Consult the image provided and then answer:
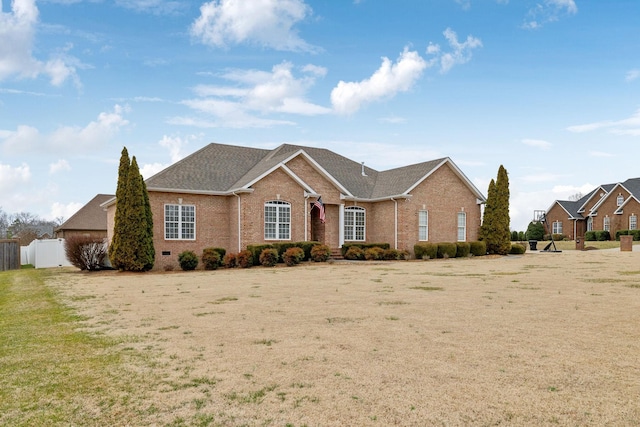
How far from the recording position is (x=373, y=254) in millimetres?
27656

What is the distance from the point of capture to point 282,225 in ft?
89.4

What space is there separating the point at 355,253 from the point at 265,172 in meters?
6.95

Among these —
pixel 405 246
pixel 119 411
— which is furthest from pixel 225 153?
pixel 119 411

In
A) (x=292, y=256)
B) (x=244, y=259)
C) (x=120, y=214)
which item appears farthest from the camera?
(x=292, y=256)

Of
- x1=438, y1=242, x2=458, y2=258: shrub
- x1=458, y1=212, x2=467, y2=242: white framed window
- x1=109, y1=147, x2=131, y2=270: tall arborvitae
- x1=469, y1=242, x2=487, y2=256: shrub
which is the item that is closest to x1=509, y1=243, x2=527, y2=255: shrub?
x1=469, y1=242, x2=487, y2=256: shrub

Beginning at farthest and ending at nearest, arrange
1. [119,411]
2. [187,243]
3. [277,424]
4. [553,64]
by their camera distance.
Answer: [187,243]
[553,64]
[119,411]
[277,424]

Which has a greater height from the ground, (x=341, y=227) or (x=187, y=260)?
(x=341, y=227)

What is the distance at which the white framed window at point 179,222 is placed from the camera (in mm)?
25484

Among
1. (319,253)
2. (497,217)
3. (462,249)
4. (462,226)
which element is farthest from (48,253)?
(497,217)

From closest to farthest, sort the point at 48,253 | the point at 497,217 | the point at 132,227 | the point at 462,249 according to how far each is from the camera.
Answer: the point at 132,227
the point at 48,253
the point at 462,249
the point at 497,217

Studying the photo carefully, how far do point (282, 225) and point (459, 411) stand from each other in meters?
22.8

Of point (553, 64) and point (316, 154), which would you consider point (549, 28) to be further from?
point (316, 154)

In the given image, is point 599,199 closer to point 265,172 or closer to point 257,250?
point 265,172

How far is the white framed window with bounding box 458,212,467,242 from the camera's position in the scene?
3278 centimetres
